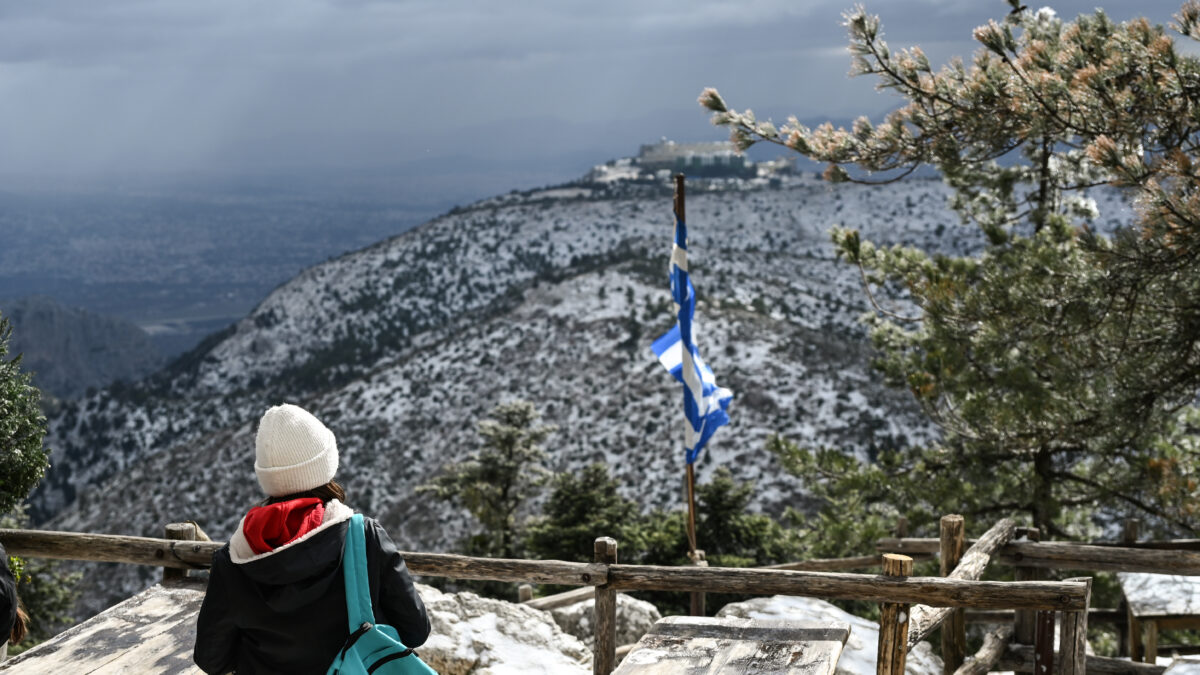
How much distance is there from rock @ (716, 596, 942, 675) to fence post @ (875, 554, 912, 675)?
2.12 meters

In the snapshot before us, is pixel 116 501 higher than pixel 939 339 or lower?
lower

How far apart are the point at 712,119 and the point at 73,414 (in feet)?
293

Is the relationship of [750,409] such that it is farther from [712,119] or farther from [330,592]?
[330,592]

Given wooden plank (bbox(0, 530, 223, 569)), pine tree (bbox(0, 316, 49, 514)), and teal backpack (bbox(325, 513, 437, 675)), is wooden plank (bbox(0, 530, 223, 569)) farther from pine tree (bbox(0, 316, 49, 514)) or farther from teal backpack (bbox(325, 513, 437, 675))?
teal backpack (bbox(325, 513, 437, 675))

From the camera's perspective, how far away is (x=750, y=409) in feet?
145

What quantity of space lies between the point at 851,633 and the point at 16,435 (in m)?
5.66

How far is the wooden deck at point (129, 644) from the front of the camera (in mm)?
4879

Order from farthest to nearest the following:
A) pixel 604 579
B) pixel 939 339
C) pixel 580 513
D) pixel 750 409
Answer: pixel 750 409, pixel 580 513, pixel 939 339, pixel 604 579

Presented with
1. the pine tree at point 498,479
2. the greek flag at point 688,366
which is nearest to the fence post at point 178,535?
the greek flag at point 688,366

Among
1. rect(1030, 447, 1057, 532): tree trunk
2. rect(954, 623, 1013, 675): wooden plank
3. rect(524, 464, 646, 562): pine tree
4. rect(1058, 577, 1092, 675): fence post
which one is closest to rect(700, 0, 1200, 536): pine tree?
rect(1030, 447, 1057, 532): tree trunk

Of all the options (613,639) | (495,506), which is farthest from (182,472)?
(613,639)

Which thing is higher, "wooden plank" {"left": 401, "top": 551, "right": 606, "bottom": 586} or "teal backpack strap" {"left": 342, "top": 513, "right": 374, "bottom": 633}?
"teal backpack strap" {"left": 342, "top": 513, "right": 374, "bottom": 633}

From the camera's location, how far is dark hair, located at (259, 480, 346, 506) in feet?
11.7

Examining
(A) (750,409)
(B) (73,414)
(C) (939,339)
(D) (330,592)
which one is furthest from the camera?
(B) (73,414)
